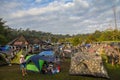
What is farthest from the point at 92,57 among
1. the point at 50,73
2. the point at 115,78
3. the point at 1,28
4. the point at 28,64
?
the point at 1,28

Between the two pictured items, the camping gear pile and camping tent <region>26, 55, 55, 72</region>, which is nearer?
the camping gear pile

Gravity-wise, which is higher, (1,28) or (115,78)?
(1,28)

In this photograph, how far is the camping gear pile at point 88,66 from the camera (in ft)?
61.0

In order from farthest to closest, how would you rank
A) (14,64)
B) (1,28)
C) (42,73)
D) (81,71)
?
(1,28), (14,64), (42,73), (81,71)

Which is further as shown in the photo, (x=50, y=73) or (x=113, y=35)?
(x=113, y=35)

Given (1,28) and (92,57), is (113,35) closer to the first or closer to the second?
(1,28)

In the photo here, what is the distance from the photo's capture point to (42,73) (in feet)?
71.4

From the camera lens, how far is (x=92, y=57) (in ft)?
62.8

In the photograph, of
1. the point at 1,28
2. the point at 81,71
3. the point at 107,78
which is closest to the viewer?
the point at 107,78

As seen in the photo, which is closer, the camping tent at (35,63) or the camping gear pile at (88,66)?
the camping gear pile at (88,66)

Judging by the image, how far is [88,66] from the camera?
62.5 feet

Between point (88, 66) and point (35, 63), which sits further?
point (35, 63)

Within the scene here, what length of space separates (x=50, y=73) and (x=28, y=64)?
2.43 meters

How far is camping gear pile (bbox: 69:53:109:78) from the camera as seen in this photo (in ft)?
61.0
